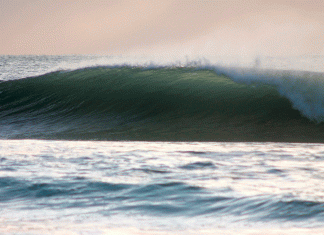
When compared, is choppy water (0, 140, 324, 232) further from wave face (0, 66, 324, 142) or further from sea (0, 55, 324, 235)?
wave face (0, 66, 324, 142)

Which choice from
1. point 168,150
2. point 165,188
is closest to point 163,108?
point 168,150

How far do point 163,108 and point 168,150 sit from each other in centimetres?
395

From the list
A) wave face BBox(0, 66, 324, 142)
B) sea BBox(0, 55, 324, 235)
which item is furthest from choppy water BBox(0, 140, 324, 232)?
wave face BBox(0, 66, 324, 142)

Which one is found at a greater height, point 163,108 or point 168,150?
point 163,108

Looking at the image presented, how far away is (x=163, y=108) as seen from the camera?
1002 cm

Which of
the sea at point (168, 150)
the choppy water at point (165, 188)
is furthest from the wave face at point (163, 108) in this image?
the choppy water at point (165, 188)

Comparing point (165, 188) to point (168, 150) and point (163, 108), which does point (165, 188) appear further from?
point (163, 108)

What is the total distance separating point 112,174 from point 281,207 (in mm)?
1817

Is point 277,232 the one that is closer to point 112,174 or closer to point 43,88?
point 112,174

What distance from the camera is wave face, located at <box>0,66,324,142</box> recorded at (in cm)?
820

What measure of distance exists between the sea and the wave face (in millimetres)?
34

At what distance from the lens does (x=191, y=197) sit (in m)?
3.63

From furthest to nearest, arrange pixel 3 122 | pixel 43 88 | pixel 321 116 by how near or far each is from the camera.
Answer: pixel 43 88, pixel 3 122, pixel 321 116

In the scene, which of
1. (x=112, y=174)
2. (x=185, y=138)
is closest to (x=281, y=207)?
(x=112, y=174)
